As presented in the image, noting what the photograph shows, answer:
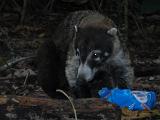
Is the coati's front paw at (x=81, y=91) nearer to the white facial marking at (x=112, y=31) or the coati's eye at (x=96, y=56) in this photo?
the coati's eye at (x=96, y=56)

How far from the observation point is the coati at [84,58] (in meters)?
4.44

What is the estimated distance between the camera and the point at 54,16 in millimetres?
8367

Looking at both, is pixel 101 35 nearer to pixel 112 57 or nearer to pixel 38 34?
pixel 112 57


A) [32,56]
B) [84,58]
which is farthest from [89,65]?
[32,56]

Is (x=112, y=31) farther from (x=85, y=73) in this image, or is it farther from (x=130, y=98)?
(x=130, y=98)

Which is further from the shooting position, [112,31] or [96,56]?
[112,31]

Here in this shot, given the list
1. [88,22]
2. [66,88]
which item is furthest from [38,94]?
[88,22]

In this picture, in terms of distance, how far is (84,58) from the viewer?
4.38 meters

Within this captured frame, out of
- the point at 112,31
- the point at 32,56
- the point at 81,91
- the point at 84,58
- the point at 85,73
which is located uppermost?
the point at 112,31

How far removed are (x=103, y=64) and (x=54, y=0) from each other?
13.5ft

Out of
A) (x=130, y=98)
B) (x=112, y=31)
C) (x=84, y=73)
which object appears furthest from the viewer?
(x=112, y=31)

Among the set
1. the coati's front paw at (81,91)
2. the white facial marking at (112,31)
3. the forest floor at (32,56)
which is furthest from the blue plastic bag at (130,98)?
the white facial marking at (112,31)

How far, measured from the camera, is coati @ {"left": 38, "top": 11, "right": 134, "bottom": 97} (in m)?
4.44

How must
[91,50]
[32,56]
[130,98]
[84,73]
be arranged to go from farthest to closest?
[32,56] → [91,50] → [84,73] → [130,98]
